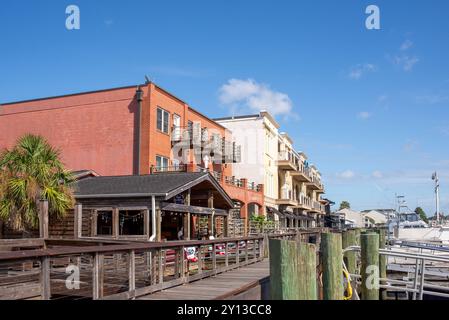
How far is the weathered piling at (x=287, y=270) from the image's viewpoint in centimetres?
576

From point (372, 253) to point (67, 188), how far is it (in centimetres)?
1355

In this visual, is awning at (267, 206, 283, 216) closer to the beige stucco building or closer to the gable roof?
the beige stucco building

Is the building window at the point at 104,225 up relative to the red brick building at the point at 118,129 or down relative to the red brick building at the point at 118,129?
down

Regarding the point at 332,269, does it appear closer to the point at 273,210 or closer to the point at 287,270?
the point at 287,270

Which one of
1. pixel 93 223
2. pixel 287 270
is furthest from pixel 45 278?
pixel 93 223

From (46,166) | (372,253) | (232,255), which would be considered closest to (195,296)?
(372,253)

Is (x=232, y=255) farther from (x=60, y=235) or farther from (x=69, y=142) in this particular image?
(x=69, y=142)

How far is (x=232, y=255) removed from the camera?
722 inches

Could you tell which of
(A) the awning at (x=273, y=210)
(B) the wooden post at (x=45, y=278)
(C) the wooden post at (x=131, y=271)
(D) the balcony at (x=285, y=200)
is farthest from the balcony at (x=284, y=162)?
(B) the wooden post at (x=45, y=278)

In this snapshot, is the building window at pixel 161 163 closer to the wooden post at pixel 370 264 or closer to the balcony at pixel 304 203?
the wooden post at pixel 370 264

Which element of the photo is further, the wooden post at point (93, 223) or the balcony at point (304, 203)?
the balcony at point (304, 203)

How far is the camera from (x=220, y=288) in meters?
10.7

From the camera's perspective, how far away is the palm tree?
733 inches

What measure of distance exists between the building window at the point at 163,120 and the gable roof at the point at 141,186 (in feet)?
20.9
